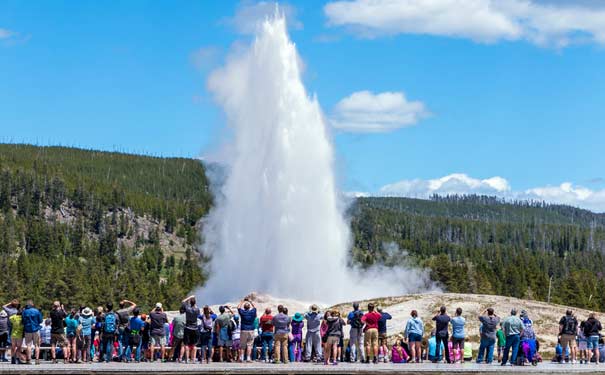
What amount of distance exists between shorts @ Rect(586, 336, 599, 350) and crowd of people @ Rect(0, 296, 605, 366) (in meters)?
0.28

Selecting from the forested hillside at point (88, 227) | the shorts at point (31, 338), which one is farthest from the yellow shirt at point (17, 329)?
the forested hillside at point (88, 227)

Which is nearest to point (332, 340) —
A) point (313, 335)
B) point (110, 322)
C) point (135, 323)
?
point (313, 335)

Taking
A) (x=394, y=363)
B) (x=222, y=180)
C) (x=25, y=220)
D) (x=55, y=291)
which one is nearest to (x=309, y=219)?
(x=222, y=180)

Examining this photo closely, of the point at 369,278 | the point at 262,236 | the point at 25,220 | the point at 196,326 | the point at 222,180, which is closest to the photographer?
the point at 196,326

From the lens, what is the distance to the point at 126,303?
24.2 m

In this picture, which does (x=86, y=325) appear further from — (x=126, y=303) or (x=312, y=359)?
(x=312, y=359)

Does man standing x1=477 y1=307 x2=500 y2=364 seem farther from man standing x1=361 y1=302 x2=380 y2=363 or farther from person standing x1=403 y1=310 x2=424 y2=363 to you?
man standing x1=361 y1=302 x2=380 y2=363

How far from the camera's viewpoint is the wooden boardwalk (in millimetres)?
21391

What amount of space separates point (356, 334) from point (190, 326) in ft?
14.5

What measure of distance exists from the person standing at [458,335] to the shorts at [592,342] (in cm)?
376

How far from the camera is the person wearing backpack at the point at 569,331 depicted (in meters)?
25.4

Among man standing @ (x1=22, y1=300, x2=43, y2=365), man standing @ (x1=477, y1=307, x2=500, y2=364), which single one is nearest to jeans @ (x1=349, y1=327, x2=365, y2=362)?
man standing @ (x1=477, y1=307, x2=500, y2=364)

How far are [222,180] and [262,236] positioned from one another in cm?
1000

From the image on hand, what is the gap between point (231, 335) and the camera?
24.0 m
